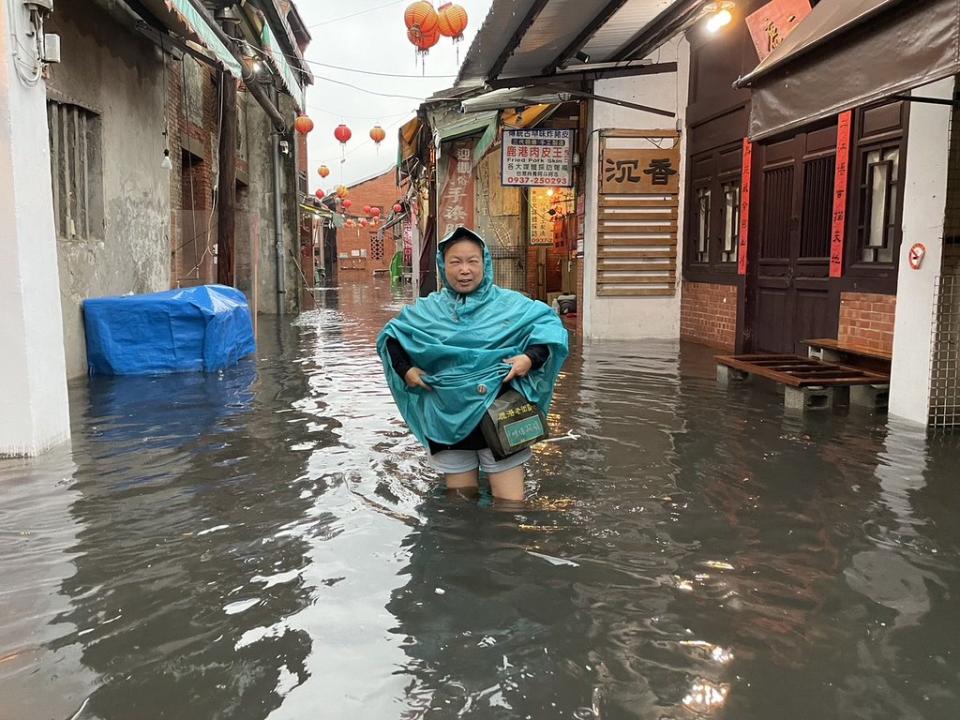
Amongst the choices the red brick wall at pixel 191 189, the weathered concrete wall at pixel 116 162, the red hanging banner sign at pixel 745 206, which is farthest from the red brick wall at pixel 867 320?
the red brick wall at pixel 191 189

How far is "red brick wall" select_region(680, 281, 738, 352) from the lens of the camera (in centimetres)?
1134

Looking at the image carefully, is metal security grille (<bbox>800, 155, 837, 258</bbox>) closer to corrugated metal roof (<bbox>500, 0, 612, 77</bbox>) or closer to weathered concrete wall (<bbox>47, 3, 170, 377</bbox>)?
corrugated metal roof (<bbox>500, 0, 612, 77</bbox>)

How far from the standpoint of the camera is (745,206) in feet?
35.0

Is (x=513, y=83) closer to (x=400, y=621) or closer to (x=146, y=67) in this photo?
(x=146, y=67)

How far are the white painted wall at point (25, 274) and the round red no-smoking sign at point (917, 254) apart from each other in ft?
21.3

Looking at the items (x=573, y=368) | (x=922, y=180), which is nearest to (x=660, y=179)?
(x=573, y=368)

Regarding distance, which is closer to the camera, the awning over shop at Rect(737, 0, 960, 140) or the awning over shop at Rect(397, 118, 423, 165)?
the awning over shop at Rect(737, 0, 960, 140)

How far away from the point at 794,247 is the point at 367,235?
50.2 m

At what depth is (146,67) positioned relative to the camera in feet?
34.3

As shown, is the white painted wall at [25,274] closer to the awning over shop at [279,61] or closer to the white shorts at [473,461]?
the white shorts at [473,461]

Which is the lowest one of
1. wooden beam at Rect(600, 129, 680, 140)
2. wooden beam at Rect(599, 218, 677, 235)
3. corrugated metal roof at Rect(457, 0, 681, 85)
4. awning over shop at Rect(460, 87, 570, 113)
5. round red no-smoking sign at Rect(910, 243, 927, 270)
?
round red no-smoking sign at Rect(910, 243, 927, 270)

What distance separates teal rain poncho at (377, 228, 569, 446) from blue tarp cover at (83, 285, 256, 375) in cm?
568

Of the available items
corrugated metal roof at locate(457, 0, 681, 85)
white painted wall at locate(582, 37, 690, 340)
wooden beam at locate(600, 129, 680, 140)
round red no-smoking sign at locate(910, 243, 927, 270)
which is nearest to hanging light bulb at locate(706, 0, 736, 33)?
corrugated metal roof at locate(457, 0, 681, 85)

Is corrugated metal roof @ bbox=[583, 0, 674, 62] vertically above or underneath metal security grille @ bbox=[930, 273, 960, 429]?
above
